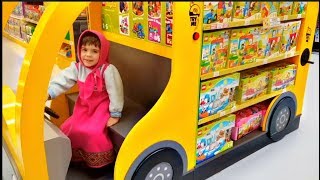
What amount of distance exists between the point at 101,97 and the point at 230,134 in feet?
3.21

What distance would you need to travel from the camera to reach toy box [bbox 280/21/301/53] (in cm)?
222

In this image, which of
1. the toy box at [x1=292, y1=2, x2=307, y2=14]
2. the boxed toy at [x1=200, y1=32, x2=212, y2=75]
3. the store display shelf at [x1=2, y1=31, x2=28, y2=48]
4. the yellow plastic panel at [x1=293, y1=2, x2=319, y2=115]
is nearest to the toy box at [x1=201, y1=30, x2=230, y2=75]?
the boxed toy at [x1=200, y1=32, x2=212, y2=75]

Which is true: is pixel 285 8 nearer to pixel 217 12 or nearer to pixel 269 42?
pixel 269 42

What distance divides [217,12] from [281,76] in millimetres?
982

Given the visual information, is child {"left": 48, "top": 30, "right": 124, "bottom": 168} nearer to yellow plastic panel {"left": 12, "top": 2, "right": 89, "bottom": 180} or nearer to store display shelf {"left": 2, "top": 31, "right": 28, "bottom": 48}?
yellow plastic panel {"left": 12, "top": 2, "right": 89, "bottom": 180}

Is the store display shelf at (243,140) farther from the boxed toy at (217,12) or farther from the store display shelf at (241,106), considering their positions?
the boxed toy at (217,12)

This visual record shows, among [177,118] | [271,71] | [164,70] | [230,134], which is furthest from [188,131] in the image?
[271,71]

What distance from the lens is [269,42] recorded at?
2139 millimetres

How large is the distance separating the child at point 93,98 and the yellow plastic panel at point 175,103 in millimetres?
269

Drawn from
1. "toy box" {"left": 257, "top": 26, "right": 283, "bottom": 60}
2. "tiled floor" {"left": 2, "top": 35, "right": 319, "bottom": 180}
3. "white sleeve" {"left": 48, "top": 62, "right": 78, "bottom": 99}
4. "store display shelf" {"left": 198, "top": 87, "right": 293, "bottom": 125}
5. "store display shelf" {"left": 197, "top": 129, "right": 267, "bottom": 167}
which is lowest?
"tiled floor" {"left": 2, "top": 35, "right": 319, "bottom": 180}

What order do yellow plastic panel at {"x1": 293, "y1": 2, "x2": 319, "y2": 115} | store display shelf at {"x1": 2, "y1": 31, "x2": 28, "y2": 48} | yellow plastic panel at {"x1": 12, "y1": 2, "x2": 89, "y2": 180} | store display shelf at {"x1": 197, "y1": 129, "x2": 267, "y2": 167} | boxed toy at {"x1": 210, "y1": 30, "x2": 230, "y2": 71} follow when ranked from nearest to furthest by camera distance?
yellow plastic panel at {"x1": 12, "y1": 2, "x2": 89, "y2": 180}, boxed toy at {"x1": 210, "y1": 30, "x2": 230, "y2": 71}, store display shelf at {"x1": 197, "y1": 129, "x2": 267, "y2": 167}, yellow plastic panel at {"x1": 293, "y1": 2, "x2": 319, "y2": 115}, store display shelf at {"x1": 2, "y1": 31, "x2": 28, "y2": 48}

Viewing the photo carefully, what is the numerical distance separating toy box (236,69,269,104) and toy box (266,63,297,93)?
4cm

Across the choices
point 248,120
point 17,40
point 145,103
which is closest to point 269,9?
point 248,120

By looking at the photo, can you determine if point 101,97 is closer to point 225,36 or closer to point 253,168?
point 225,36
